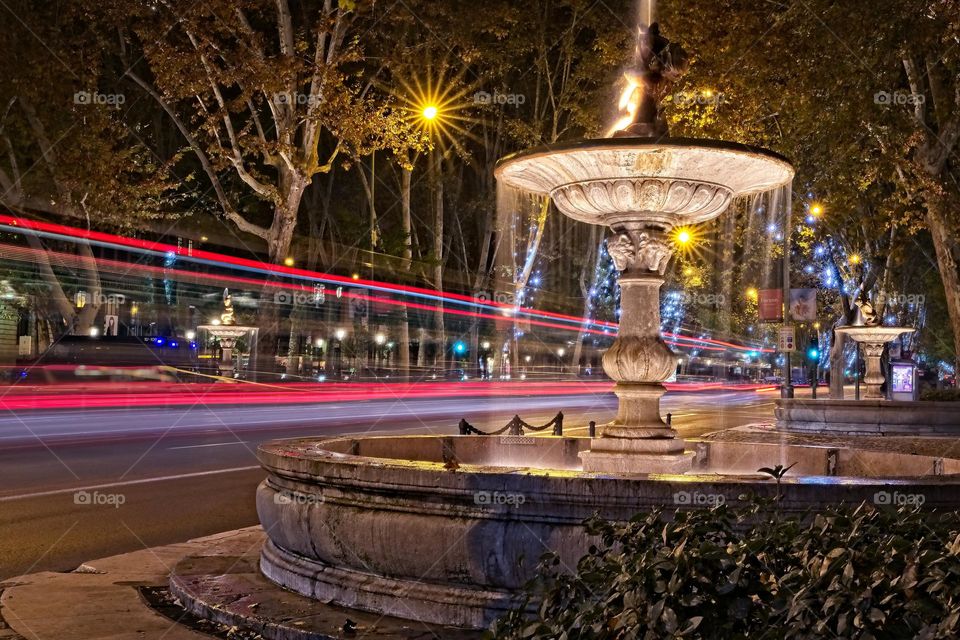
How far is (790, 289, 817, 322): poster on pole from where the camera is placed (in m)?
28.9

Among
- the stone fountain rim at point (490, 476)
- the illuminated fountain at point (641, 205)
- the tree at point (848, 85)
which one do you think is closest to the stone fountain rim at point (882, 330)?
the tree at point (848, 85)

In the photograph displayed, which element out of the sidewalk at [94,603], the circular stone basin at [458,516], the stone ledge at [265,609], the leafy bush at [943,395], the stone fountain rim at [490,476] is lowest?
the sidewalk at [94,603]

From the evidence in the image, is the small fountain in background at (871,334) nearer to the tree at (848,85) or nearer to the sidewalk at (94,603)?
the tree at (848,85)

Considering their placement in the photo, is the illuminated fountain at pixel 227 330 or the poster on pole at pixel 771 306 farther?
the illuminated fountain at pixel 227 330

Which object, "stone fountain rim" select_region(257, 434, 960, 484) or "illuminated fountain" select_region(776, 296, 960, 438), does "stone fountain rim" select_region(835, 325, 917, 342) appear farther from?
"stone fountain rim" select_region(257, 434, 960, 484)

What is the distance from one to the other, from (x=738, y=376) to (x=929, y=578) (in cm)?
12597

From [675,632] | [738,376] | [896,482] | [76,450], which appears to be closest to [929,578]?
[675,632]

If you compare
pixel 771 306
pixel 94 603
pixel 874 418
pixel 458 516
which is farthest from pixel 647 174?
pixel 771 306

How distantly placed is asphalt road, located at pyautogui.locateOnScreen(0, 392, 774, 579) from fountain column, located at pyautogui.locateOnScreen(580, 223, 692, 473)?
435 centimetres

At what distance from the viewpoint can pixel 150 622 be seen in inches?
254

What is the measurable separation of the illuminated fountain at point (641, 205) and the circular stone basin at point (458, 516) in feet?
9.06

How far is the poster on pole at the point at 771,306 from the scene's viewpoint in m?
30.5

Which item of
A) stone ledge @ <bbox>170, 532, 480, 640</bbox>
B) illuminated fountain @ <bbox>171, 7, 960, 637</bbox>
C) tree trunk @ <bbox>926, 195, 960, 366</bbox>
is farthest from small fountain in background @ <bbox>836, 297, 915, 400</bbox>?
stone ledge @ <bbox>170, 532, 480, 640</bbox>

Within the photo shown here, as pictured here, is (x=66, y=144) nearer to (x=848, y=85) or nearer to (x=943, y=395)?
(x=848, y=85)
